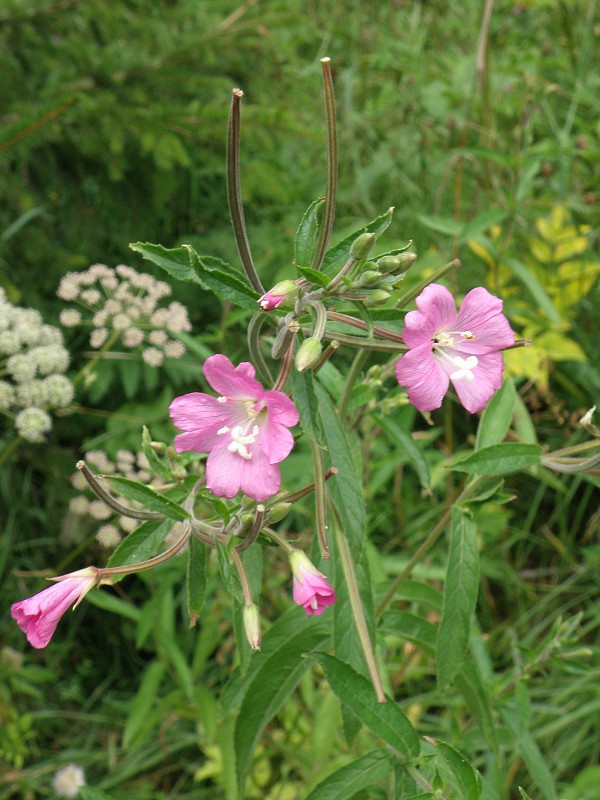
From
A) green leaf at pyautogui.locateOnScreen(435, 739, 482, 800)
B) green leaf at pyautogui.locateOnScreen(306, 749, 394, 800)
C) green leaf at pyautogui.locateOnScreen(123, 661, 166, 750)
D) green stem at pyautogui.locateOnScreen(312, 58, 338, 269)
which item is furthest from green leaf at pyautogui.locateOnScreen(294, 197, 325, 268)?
green leaf at pyautogui.locateOnScreen(123, 661, 166, 750)

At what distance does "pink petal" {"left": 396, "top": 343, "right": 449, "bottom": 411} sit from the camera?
936 mm

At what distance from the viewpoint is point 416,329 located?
0.93m

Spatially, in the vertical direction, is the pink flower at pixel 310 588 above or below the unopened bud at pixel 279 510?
below

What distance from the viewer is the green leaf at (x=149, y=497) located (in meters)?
0.99

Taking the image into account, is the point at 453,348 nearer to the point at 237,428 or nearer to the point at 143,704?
the point at 237,428

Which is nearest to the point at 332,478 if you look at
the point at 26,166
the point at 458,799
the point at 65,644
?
the point at 458,799

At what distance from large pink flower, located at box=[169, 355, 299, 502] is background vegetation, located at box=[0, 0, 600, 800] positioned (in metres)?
0.81

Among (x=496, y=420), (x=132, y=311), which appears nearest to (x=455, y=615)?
(x=496, y=420)

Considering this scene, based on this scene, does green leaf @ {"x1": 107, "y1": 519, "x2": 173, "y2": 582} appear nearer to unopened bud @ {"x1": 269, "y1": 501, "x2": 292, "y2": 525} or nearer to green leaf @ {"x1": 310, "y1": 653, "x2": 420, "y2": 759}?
unopened bud @ {"x1": 269, "y1": 501, "x2": 292, "y2": 525}

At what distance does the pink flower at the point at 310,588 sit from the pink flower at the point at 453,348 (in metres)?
0.24

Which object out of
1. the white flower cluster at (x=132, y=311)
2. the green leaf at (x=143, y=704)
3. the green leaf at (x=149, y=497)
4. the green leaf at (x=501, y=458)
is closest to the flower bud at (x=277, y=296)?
the green leaf at (x=149, y=497)

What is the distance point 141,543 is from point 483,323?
1.74 feet

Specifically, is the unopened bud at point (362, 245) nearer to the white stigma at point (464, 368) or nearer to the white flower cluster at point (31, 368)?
the white stigma at point (464, 368)

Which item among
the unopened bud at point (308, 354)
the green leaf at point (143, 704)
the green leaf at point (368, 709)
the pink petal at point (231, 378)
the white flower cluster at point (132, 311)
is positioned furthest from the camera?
the green leaf at point (143, 704)
